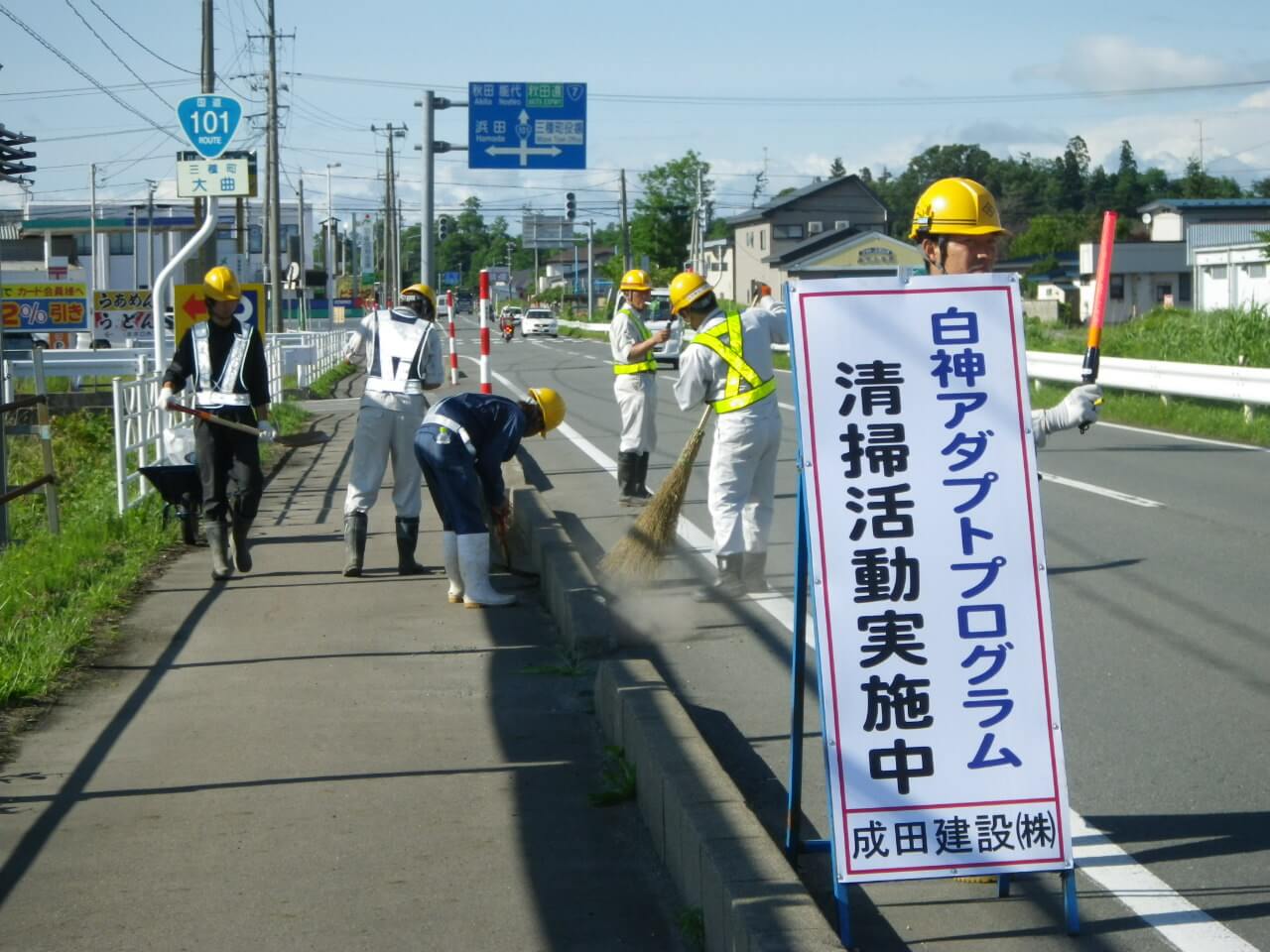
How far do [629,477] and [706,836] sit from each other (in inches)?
366

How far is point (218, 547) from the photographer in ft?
31.4

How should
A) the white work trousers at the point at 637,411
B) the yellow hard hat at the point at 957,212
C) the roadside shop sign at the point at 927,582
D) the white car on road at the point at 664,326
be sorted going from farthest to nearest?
the white car on road at the point at 664,326 < the white work trousers at the point at 637,411 < the yellow hard hat at the point at 957,212 < the roadside shop sign at the point at 927,582

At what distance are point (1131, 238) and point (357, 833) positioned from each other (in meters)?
82.2

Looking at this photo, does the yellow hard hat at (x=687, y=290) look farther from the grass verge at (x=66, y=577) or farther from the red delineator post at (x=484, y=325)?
the red delineator post at (x=484, y=325)

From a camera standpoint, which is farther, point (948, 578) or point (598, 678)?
point (598, 678)

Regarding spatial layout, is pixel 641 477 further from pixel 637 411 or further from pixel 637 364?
pixel 637 364

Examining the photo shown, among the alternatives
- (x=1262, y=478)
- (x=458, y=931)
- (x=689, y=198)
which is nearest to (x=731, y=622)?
(x=458, y=931)

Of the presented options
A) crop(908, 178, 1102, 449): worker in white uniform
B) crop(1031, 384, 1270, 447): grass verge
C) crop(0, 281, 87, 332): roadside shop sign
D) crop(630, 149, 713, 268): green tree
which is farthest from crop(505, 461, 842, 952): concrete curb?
crop(630, 149, 713, 268): green tree

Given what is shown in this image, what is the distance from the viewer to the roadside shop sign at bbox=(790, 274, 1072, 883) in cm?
395

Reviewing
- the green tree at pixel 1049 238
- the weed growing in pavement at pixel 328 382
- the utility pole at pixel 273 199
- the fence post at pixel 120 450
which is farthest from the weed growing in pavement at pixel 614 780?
the green tree at pixel 1049 238

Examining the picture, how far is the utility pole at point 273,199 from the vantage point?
36.2 metres

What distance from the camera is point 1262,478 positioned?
13930 mm

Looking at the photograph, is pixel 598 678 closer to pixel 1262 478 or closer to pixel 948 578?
pixel 948 578

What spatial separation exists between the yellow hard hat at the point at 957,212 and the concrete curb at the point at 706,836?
177 cm
